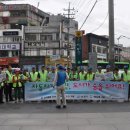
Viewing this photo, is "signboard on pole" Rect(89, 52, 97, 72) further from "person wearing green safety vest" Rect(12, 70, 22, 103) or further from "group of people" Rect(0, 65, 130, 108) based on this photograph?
"person wearing green safety vest" Rect(12, 70, 22, 103)

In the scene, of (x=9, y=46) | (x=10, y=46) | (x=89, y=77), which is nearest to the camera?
(x=89, y=77)

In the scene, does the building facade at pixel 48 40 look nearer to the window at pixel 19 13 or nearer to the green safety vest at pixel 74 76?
the window at pixel 19 13

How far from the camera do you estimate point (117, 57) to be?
421ft

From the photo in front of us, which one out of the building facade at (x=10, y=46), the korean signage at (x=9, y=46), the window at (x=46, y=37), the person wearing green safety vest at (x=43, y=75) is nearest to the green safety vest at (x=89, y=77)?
the person wearing green safety vest at (x=43, y=75)

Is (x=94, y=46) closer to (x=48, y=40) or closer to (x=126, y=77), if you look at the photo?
(x=48, y=40)
